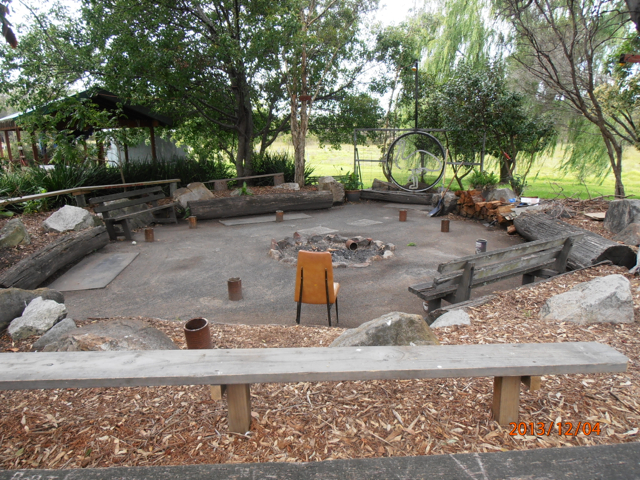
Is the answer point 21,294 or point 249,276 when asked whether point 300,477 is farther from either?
point 249,276

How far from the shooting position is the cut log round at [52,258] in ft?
17.3

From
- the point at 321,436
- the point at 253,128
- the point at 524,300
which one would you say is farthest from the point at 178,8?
the point at 321,436

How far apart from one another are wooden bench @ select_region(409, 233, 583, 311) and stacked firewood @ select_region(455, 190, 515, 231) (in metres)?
Result: 3.69

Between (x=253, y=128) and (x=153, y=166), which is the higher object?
(x=253, y=128)

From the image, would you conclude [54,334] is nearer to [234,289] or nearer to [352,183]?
[234,289]

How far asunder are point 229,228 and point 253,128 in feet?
17.1

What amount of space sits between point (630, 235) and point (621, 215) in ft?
3.01

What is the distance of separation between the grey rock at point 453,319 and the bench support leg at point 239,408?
2.04m

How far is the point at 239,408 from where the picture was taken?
6.67 ft

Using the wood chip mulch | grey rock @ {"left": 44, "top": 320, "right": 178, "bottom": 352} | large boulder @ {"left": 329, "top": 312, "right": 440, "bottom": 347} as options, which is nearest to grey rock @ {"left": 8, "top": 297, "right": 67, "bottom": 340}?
grey rock @ {"left": 44, "top": 320, "right": 178, "bottom": 352}

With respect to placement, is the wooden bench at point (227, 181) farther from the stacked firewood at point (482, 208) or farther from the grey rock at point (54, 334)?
the grey rock at point (54, 334)

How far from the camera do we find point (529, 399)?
230cm

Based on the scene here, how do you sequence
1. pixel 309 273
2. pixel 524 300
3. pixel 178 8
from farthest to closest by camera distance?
1. pixel 178 8
2. pixel 309 273
3. pixel 524 300
